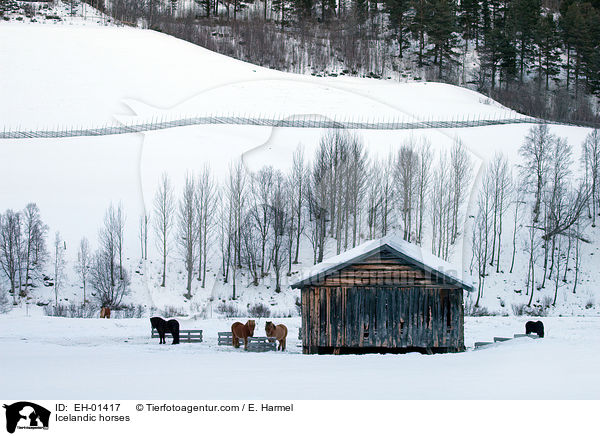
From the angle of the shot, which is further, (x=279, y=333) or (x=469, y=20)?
(x=469, y=20)

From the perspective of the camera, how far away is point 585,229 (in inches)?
1752

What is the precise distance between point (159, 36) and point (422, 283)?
68120mm

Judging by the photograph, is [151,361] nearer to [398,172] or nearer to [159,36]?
[398,172]

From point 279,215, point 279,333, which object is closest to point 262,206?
point 279,215

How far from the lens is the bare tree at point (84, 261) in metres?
37.8

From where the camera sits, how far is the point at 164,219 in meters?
40.8

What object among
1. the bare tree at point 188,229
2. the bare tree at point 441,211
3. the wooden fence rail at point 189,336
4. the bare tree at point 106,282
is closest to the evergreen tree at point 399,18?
the bare tree at point 441,211

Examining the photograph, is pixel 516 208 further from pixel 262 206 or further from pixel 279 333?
pixel 279 333

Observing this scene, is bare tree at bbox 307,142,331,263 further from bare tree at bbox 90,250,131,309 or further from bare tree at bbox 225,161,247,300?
bare tree at bbox 90,250,131,309

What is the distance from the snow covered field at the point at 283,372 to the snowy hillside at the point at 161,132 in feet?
44.3

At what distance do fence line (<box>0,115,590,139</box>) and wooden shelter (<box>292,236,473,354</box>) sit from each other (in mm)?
35520

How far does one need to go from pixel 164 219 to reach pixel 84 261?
5.29 meters

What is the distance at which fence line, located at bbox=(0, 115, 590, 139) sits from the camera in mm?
56312
